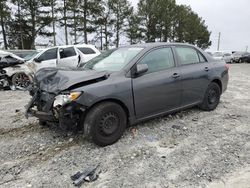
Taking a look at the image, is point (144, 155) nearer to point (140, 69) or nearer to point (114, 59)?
A: point (140, 69)

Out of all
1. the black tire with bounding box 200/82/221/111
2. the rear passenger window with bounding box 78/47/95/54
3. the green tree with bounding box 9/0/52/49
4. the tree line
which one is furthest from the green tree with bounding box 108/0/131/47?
the black tire with bounding box 200/82/221/111

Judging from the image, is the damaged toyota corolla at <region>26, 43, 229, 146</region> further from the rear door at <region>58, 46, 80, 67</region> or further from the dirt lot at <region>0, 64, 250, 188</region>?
the rear door at <region>58, 46, 80, 67</region>

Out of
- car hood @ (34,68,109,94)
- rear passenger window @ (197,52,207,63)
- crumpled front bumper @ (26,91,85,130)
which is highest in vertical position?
rear passenger window @ (197,52,207,63)

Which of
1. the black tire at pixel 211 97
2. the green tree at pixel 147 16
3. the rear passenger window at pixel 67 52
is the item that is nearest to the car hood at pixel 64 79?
the black tire at pixel 211 97

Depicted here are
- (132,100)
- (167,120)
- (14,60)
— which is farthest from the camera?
(14,60)

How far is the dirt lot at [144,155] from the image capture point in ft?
10.2

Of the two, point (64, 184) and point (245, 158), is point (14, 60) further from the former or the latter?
point (245, 158)

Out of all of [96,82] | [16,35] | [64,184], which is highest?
[16,35]

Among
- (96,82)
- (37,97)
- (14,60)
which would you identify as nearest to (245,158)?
(96,82)

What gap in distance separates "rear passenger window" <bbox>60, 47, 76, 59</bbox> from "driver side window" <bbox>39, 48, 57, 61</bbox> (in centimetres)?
30

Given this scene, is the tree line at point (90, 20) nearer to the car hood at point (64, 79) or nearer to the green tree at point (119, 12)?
the green tree at point (119, 12)

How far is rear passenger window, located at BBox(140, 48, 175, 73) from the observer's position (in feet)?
14.7

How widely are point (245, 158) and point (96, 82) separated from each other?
2459 millimetres

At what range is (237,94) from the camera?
26.1 ft
